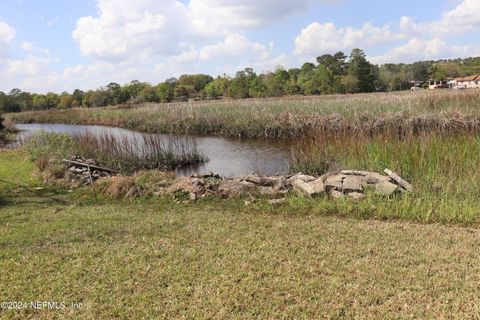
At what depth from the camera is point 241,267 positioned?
3912 millimetres

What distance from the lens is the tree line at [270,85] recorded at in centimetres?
5144

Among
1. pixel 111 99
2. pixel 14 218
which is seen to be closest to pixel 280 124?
pixel 14 218

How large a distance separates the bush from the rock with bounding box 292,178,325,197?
595 centimetres

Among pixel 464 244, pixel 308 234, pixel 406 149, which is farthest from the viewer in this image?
pixel 406 149

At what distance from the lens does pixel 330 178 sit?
705 centimetres

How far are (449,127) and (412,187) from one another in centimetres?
755

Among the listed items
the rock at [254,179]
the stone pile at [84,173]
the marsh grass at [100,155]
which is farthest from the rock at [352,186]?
the marsh grass at [100,155]

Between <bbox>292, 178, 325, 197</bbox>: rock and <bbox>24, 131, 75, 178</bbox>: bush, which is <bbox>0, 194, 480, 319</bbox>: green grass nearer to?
<bbox>292, 178, 325, 197</bbox>: rock

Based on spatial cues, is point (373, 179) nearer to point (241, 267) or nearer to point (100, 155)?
point (241, 267)

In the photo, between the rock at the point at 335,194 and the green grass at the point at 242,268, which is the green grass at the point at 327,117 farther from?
the green grass at the point at 242,268

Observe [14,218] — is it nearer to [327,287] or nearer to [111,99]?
[327,287]

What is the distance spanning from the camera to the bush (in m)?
9.89

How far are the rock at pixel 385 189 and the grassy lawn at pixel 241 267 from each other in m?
1.03

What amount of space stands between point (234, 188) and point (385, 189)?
2.67 meters
